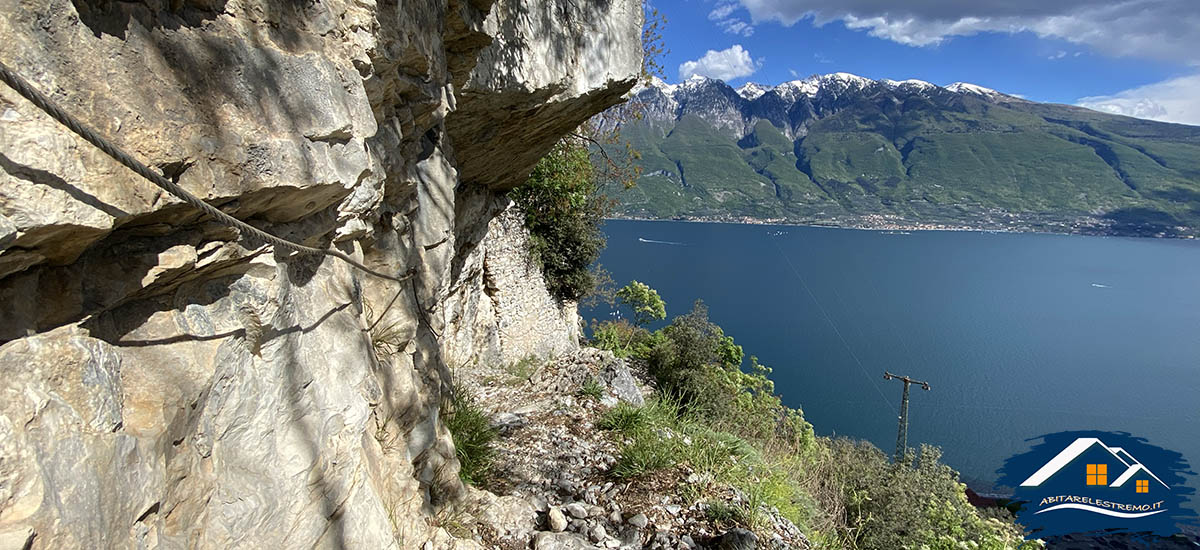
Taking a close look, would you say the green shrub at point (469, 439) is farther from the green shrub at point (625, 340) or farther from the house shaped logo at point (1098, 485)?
the house shaped logo at point (1098, 485)

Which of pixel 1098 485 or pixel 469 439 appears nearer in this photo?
pixel 469 439

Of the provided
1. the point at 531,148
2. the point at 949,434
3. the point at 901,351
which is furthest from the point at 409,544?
the point at 901,351

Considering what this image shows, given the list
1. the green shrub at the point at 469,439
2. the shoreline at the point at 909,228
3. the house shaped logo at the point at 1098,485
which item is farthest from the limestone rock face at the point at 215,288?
the shoreline at the point at 909,228

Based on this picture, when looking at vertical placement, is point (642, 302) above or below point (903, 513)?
above

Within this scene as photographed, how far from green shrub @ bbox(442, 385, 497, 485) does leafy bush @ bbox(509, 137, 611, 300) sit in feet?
19.2

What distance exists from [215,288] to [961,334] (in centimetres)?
6672

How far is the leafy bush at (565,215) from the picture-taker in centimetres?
1052

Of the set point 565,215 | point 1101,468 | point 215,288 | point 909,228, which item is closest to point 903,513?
point 565,215

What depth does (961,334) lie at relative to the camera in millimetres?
56281

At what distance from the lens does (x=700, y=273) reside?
79.5m

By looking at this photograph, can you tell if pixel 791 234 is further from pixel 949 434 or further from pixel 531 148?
pixel 531 148

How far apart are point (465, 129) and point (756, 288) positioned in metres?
71.0

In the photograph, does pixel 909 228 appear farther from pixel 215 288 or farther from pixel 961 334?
pixel 215 288

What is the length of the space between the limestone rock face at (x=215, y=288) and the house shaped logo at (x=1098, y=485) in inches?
1278
